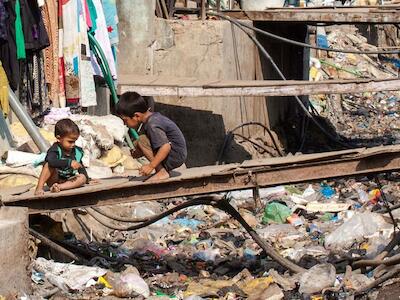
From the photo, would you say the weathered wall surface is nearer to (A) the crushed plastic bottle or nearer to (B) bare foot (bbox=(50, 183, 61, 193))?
(A) the crushed plastic bottle

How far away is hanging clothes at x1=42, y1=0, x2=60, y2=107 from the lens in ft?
31.9

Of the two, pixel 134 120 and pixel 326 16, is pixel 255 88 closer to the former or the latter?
pixel 326 16

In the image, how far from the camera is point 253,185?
631cm

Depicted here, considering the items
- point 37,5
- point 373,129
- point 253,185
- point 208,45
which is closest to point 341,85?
point 208,45

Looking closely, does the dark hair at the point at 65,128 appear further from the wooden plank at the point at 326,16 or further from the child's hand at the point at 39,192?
the wooden plank at the point at 326,16

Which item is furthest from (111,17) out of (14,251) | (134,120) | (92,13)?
(14,251)

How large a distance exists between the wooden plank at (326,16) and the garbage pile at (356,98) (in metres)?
3.62

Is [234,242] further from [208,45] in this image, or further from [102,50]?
[208,45]

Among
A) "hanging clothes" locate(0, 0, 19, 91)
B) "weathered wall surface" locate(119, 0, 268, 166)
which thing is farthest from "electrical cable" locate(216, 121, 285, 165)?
"hanging clothes" locate(0, 0, 19, 91)

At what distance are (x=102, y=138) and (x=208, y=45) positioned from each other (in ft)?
9.98

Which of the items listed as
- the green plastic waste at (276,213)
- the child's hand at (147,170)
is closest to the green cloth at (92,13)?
the green plastic waste at (276,213)

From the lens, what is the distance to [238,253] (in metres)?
7.95

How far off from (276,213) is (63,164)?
3.52 meters

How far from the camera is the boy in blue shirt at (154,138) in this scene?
6.52 m
